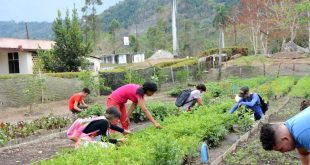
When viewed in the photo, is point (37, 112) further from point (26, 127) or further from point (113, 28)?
point (113, 28)

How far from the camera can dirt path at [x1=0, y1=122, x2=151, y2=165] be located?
9062 millimetres

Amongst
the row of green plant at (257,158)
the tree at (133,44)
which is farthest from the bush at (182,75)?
the tree at (133,44)

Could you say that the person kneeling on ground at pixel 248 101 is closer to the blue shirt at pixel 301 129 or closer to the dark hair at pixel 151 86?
the dark hair at pixel 151 86

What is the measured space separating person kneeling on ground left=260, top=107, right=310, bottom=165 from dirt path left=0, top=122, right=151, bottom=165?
6027mm

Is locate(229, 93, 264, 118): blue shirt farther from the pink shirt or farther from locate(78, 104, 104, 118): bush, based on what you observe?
locate(78, 104, 104, 118): bush

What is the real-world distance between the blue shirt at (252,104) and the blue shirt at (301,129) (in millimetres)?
6744

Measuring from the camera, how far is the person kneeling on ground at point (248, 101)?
10.4m

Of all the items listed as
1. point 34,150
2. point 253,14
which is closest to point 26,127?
point 34,150

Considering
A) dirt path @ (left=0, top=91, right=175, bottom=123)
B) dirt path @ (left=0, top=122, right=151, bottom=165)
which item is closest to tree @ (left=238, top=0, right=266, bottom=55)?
dirt path @ (left=0, top=91, right=175, bottom=123)

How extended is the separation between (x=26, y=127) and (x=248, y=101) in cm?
616

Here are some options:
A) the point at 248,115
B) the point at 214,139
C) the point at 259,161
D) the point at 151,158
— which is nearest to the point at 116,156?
the point at 151,158

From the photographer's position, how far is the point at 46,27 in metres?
168

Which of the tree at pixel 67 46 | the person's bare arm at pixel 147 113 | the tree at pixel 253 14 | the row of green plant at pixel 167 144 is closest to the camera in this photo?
the row of green plant at pixel 167 144

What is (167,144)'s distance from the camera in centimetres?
604
